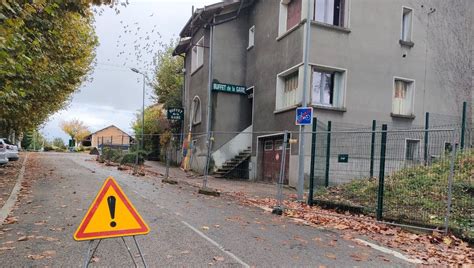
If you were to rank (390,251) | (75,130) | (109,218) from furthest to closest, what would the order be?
(75,130) < (390,251) < (109,218)

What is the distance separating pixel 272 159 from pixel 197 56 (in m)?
9.81

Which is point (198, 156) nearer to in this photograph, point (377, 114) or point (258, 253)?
point (377, 114)

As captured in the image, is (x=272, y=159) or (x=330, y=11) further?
(x=272, y=159)

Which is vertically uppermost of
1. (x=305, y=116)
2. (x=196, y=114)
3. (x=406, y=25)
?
(x=406, y=25)

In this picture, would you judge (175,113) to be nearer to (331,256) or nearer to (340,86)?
(340,86)

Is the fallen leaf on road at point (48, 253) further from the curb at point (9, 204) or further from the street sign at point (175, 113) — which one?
the street sign at point (175, 113)

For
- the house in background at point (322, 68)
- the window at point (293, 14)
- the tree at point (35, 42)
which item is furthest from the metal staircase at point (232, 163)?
the tree at point (35, 42)

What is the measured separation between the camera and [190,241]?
6461mm

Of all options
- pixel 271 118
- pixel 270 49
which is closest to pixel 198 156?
pixel 271 118

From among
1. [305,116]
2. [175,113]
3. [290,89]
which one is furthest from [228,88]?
[305,116]

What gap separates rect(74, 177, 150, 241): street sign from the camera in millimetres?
4363

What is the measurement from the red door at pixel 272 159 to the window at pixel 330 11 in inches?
218

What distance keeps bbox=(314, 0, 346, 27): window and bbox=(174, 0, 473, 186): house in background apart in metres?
0.04

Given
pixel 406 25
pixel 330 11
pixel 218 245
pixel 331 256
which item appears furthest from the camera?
pixel 406 25
